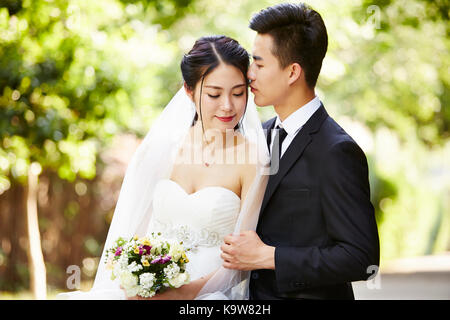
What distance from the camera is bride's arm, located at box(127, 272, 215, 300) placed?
2467mm

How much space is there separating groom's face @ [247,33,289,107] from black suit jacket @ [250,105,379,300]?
21cm

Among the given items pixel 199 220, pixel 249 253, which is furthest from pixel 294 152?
pixel 199 220

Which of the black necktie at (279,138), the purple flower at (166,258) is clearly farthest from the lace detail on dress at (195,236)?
the black necktie at (279,138)

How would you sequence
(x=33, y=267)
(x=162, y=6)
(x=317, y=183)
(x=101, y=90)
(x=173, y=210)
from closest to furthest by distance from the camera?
(x=317, y=183)
(x=173, y=210)
(x=162, y=6)
(x=101, y=90)
(x=33, y=267)

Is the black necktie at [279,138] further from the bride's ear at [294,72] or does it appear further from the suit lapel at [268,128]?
the bride's ear at [294,72]

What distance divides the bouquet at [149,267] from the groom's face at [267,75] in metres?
0.84

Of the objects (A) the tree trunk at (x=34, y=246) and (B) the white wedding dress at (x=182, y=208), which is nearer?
(B) the white wedding dress at (x=182, y=208)

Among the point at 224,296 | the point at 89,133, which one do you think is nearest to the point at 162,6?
the point at 89,133

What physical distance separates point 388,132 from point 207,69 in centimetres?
888

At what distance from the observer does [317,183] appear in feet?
7.97

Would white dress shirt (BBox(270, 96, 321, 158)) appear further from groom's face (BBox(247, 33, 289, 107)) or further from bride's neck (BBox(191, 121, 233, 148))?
bride's neck (BBox(191, 121, 233, 148))

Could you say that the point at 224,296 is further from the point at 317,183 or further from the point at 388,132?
the point at 388,132

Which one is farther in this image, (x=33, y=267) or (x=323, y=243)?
(x=33, y=267)

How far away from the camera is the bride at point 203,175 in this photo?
2.68 metres
